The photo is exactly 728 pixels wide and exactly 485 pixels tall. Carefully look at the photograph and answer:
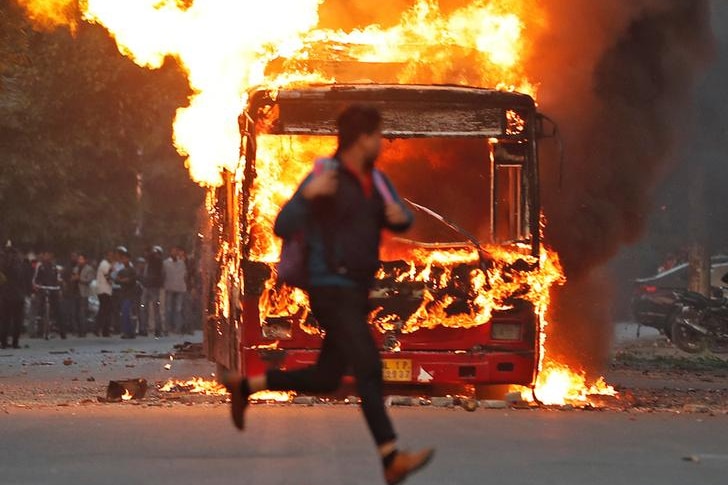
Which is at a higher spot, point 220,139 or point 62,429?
point 220,139

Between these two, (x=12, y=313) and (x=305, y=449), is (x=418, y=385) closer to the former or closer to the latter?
(x=305, y=449)

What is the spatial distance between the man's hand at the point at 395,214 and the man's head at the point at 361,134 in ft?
0.82

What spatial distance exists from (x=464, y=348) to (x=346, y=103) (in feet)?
7.40

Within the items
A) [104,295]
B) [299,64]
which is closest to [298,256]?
[299,64]

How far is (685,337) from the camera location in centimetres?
2948

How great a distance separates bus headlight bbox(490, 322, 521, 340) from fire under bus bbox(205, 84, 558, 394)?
1cm

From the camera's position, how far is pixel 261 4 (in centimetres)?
1764

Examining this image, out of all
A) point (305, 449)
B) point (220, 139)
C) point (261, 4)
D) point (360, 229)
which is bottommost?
point (305, 449)

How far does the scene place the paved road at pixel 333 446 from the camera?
9258 mm

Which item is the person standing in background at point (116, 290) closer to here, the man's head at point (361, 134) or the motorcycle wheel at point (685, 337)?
the motorcycle wheel at point (685, 337)

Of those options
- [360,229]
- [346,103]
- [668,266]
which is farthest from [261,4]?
[668,266]

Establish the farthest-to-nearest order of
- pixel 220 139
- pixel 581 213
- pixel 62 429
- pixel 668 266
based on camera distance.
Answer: pixel 668 266, pixel 581 213, pixel 220 139, pixel 62 429

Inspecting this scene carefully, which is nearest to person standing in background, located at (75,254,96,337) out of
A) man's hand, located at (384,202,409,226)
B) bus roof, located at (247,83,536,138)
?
bus roof, located at (247,83,536,138)

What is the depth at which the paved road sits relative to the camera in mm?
9258
